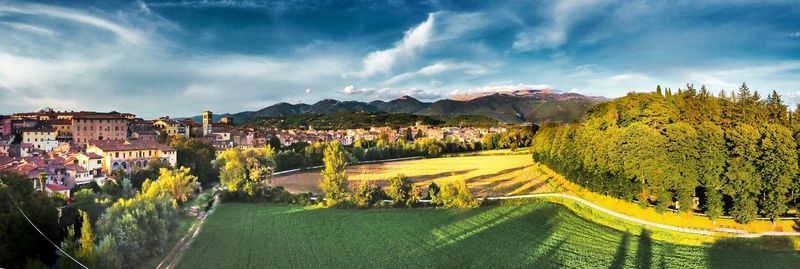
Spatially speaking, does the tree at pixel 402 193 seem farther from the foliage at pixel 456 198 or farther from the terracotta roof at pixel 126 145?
the terracotta roof at pixel 126 145

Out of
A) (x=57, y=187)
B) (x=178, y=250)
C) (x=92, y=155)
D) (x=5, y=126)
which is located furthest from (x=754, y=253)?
(x=5, y=126)

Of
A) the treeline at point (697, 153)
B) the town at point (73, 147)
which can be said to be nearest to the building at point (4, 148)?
the town at point (73, 147)

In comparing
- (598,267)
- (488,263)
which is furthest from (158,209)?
(598,267)

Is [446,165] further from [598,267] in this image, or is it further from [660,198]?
[598,267]

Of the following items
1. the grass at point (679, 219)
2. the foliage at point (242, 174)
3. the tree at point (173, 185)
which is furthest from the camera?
the foliage at point (242, 174)

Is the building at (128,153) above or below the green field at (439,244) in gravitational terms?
above

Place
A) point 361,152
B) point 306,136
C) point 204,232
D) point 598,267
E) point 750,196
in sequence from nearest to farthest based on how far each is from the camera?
point 598,267
point 204,232
point 750,196
point 361,152
point 306,136

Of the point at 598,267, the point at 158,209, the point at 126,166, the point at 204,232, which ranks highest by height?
the point at 126,166
